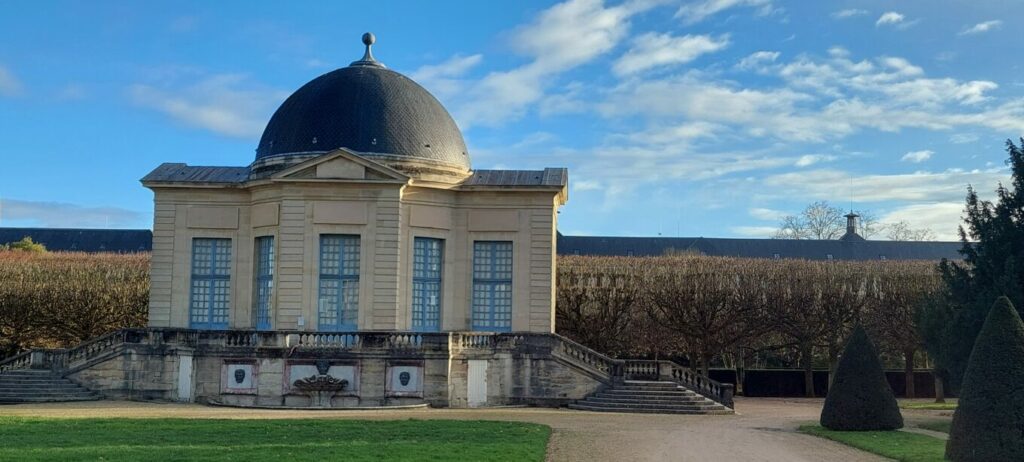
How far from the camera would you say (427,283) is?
105ft

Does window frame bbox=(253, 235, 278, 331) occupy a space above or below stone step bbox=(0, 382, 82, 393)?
above

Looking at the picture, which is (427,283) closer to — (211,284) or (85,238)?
(211,284)

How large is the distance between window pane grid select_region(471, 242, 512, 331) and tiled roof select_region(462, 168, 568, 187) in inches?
79.1

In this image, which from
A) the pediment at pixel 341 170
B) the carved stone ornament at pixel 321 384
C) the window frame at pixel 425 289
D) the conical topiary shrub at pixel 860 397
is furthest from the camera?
A: the window frame at pixel 425 289

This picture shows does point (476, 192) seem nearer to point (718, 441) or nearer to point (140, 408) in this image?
point (140, 408)

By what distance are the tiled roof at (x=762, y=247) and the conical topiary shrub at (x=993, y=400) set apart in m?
51.5

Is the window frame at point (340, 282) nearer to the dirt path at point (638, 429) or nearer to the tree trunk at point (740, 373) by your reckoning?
the dirt path at point (638, 429)

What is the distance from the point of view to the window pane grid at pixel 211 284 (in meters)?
32.4

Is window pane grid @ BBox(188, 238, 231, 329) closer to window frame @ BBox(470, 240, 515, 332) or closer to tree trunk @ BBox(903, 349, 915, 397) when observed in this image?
window frame @ BBox(470, 240, 515, 332)

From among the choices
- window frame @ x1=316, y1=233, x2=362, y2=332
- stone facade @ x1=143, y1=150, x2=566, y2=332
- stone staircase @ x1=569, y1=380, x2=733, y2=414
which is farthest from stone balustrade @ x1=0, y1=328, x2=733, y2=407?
window frame @ x1=316, y1=233, x2=362, y2=332

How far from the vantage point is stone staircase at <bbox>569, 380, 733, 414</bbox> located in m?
27.1

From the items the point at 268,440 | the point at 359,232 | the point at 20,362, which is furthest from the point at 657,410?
the point at 20,362

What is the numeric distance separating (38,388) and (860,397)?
21689 millimetres

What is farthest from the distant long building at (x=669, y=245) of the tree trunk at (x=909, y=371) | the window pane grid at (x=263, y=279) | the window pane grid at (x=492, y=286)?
the window pane grid at (x=263, y=279)
